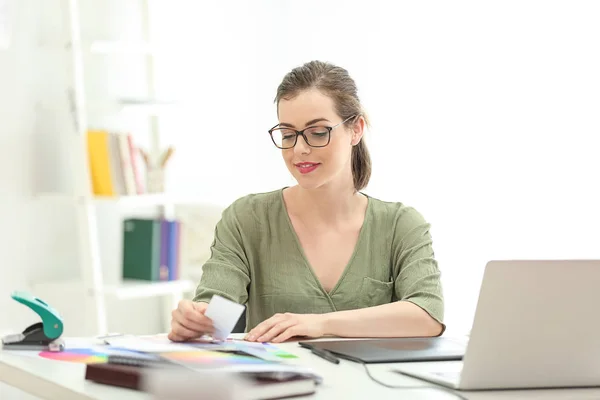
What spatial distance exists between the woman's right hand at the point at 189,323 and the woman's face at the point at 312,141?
51 centimetres

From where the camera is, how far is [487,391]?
1.34 meters

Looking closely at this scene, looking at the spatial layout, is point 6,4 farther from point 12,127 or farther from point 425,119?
point 425,119

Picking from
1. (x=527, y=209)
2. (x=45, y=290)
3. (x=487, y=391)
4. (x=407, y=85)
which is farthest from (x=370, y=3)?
(x=487, y=391)

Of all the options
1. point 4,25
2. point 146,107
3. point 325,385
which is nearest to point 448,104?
point 146,107

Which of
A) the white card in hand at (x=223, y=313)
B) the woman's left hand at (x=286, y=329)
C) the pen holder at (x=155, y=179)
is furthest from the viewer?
the pen holder at (x=155, y=179)

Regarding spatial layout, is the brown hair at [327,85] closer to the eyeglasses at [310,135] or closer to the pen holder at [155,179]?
the eyeglasses at [310,135]

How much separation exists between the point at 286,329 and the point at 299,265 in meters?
0.40

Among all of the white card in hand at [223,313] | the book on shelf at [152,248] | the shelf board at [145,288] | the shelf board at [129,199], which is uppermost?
the shelf board at [129,199]

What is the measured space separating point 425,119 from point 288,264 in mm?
1668

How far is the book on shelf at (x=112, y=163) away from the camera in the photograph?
143 inches

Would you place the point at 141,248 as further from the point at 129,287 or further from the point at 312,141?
the point at 312,141

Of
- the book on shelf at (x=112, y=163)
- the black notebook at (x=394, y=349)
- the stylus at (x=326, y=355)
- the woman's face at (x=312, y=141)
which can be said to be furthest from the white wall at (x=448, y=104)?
the stylus at (x=326, y=355)

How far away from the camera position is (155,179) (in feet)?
12.8

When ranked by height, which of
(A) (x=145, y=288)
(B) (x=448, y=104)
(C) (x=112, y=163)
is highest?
(B) (x=448, y=104)
